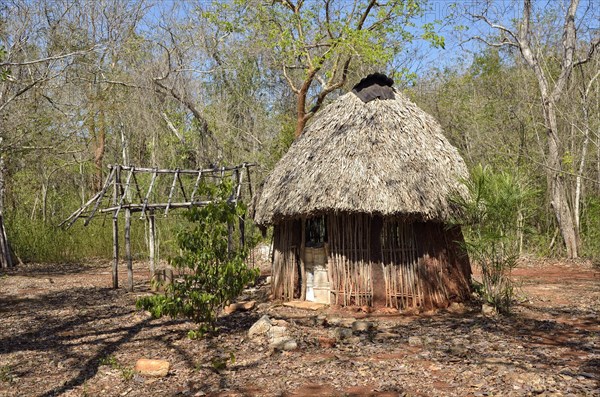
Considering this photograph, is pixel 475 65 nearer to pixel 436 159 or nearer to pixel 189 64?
pixel 189 64

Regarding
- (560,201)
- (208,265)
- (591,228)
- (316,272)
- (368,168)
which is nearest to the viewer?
(208,265)

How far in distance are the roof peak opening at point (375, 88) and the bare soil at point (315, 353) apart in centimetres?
360

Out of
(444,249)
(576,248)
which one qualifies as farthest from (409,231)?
(576,248)

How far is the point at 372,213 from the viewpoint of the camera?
875 centimetres

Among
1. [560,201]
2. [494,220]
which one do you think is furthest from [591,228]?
[494,220]

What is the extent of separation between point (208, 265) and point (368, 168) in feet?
9.76

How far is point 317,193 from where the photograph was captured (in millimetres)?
9109

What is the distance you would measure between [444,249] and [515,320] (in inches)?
61.4

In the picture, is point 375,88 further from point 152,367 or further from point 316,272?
point 152,367

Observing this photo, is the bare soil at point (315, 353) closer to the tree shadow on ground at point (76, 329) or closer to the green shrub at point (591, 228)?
the tree shadow on ground at point (76, 329)

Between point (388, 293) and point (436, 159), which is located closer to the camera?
point (388, 293)

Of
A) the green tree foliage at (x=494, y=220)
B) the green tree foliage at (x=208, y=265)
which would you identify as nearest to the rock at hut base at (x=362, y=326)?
the green tree foliage at (x=208, y=265)

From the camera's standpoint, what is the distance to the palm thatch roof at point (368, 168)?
884 cm

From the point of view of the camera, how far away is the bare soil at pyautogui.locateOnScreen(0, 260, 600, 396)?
5664 millimetres
